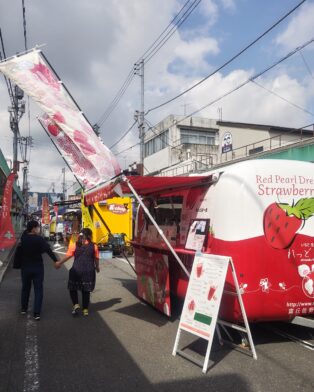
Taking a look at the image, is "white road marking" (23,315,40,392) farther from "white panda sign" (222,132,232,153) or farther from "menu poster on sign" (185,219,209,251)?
"white panda sign" (222,132,232,153)

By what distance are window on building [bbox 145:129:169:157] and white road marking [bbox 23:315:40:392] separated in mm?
34714

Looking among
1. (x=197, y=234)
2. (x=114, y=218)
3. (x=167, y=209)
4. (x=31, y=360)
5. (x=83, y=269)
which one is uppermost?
(x=114, y=218)

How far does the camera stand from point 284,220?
19.7ft

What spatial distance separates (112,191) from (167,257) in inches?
59.0

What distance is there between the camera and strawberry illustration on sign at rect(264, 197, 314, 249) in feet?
19.4

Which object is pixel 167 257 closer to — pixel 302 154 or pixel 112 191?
pixel 112 191

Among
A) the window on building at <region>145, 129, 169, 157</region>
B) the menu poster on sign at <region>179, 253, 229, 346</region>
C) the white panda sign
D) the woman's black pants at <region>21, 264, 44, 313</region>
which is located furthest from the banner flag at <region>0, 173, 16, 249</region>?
the window on building at <region>145, 129, 169, 157</region>

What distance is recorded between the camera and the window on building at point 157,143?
41.1 m

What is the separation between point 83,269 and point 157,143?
36.4m

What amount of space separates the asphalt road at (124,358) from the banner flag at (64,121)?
2.44 m

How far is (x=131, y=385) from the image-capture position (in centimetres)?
455

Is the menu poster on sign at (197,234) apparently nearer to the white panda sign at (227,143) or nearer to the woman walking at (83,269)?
the woman walking at (83,269)

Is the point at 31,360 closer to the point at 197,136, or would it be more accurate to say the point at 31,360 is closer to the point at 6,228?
the point at 6,228

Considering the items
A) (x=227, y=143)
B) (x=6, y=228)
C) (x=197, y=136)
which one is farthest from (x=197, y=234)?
(x=197, y=136)
